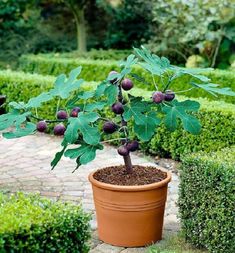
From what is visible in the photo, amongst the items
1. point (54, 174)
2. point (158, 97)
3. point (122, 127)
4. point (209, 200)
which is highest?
point (158, 97)

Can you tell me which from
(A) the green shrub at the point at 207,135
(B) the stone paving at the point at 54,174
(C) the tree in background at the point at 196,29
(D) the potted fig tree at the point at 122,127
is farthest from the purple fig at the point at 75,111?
(C) the tree in background at the point at 196,29

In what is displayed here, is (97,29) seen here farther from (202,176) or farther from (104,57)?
(202,176)

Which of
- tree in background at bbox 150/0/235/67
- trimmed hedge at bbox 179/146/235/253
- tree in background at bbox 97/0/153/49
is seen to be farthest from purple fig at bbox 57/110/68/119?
tree in background at bbox 97/0/153/49

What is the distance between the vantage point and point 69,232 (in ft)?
10.5

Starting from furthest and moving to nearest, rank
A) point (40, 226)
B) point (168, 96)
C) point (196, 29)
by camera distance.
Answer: point (196, 29), point (168, 96), point (40, 226)

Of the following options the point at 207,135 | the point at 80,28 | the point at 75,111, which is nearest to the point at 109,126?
the point at 75,111

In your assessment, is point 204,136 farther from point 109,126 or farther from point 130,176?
point 109,126

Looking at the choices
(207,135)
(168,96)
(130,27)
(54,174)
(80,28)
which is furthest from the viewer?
(130,27)

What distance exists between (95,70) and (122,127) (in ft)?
21.7

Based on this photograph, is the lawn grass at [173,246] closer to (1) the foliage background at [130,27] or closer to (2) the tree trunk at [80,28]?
(1) the foliage background at [130,27]

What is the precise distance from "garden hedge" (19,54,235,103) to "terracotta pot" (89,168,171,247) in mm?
3926

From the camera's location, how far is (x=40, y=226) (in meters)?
3.05

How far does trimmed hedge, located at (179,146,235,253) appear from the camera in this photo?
3.71m

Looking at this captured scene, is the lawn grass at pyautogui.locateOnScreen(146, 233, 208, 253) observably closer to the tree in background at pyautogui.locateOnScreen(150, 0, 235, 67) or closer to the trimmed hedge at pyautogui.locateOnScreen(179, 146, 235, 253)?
the trimmed hedge at pyautogui.locateOnScreen(179, 146, 235, 253)
